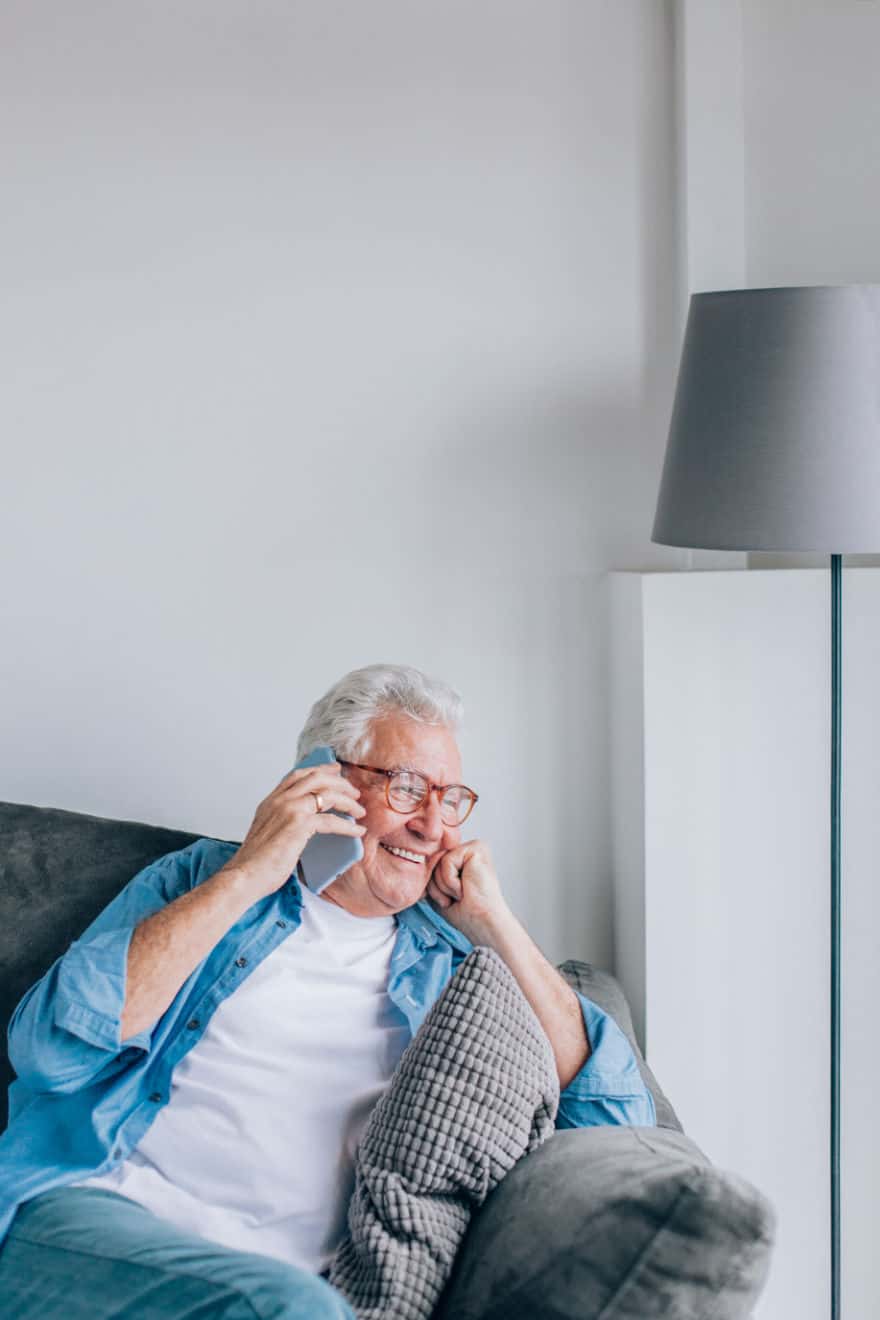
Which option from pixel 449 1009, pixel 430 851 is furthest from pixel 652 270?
pixel 449 1009

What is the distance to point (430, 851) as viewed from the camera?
6.09ft

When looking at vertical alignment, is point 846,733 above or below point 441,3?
below

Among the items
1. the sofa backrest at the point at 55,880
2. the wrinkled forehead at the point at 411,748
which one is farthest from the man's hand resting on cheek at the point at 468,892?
the sofa backrest at the point at 55,880

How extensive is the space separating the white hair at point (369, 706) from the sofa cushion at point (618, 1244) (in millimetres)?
633

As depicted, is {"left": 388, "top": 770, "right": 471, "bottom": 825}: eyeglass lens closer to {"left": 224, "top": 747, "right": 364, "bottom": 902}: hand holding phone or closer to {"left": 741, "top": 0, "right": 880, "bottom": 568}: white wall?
{"left": 224, "top": 747, "right": 364, "bottom": 902}: hand holding phone

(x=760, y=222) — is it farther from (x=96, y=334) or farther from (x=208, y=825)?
(x=208, y=825)

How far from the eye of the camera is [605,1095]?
1.73 meters

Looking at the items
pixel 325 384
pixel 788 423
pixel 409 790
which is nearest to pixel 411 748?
pixel 409 790

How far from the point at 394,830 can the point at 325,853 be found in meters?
0.10

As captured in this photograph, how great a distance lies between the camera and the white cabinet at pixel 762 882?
2139 mm

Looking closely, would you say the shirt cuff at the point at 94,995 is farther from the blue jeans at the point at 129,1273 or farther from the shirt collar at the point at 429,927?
the shirt collar at the point at 429,927

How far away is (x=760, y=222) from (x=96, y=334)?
116 cm

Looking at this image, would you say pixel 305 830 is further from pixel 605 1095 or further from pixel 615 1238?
pixel 615 1238

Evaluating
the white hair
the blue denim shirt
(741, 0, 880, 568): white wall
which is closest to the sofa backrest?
the blue denim shirt
